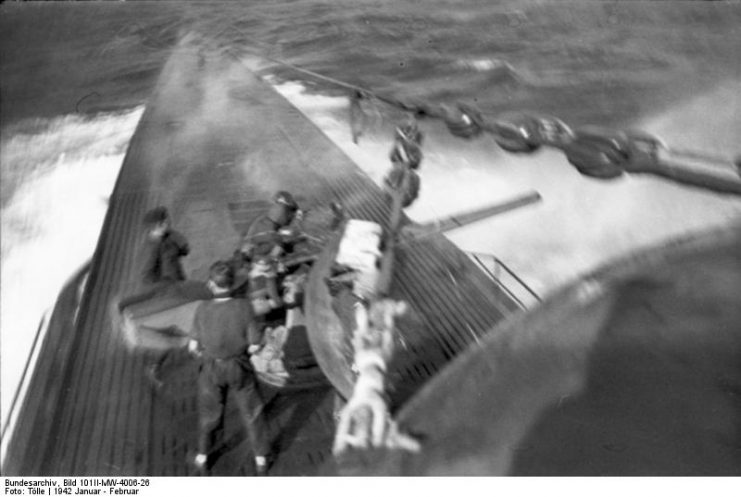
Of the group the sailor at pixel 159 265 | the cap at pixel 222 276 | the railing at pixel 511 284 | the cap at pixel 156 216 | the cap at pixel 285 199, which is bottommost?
the railing at pixel 511 284

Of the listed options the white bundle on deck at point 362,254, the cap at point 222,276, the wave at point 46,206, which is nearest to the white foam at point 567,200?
the white bundle on deck at point 362,254

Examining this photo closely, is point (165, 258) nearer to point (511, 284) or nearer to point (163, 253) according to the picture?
point (163, 253)

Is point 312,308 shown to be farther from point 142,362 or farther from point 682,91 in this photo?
point 682,91

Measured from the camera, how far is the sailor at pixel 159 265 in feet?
4.34

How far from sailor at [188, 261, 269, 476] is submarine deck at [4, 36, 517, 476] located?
4 cm

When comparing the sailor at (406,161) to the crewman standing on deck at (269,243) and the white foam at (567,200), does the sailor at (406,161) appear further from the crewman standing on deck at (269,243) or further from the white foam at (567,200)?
the crewman standing on deck at (269,243)

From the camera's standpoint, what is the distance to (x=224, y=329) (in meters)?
1.13

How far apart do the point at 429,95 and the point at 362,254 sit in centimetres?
44

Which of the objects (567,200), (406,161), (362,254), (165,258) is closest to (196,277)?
(165,258)

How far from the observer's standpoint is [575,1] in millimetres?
1366

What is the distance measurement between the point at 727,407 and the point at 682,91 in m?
0.66

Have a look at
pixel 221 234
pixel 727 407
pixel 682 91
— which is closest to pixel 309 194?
pixel 221 234

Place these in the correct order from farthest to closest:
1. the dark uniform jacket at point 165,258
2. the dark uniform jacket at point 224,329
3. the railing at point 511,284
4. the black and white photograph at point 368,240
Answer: the dark uniform jacket at point 165,258
the railing at point 511,284
the dark uniform jacket at point 224,329
the black and white photograph at point 368,240

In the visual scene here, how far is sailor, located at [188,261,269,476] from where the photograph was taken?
1134 millimetres
